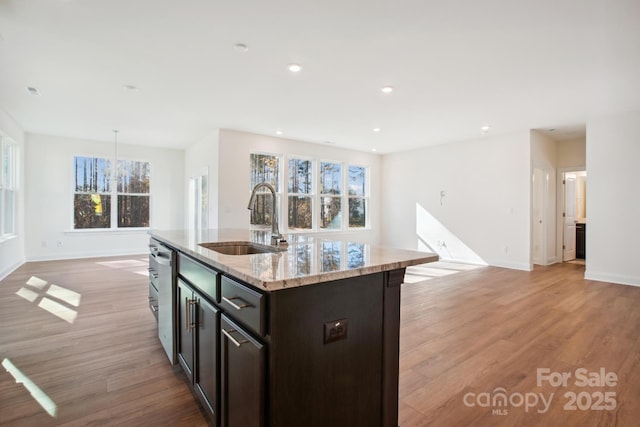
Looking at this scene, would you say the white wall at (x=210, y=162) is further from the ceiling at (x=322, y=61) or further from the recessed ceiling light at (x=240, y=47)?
the recessed ceiling light at (x=240, y=47)

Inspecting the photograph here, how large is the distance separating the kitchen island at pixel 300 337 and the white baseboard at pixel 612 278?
539 cm

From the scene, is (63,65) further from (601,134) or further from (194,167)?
(601,134)

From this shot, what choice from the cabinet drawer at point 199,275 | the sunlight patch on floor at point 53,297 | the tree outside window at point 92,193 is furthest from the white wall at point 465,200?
the tree outside window at point 92,193

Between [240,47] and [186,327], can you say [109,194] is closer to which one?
[240,47]

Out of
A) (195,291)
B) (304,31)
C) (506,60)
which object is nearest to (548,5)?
(506,60)

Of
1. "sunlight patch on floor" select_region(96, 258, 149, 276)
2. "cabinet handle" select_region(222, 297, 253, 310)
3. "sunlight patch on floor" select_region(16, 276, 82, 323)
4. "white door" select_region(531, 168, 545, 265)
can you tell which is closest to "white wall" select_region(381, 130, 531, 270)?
"white door" select_region(531, 168, 545, 265)

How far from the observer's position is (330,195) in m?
7.91

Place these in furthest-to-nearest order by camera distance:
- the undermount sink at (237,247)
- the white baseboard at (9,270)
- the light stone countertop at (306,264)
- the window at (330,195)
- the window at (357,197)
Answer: the window at (357,197), the window at (330,195), the white baseboard at (9,270), the undermount sink at (237,247), the light stone countertop at (306,264)

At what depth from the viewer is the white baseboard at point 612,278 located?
15.9 ft

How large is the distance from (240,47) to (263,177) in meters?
3.90

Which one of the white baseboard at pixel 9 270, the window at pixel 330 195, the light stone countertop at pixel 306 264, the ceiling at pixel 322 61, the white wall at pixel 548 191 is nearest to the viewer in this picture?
the light stone countertop at pixel 306 264

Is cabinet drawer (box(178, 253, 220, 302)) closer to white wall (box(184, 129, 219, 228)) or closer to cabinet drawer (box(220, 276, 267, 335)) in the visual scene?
cabinet drawer (box(220, 276, 267, 335))

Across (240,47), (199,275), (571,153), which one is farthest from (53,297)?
(571,153)

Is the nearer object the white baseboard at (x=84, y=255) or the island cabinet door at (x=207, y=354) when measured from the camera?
the island cabinet door at (x=207, y=354)
